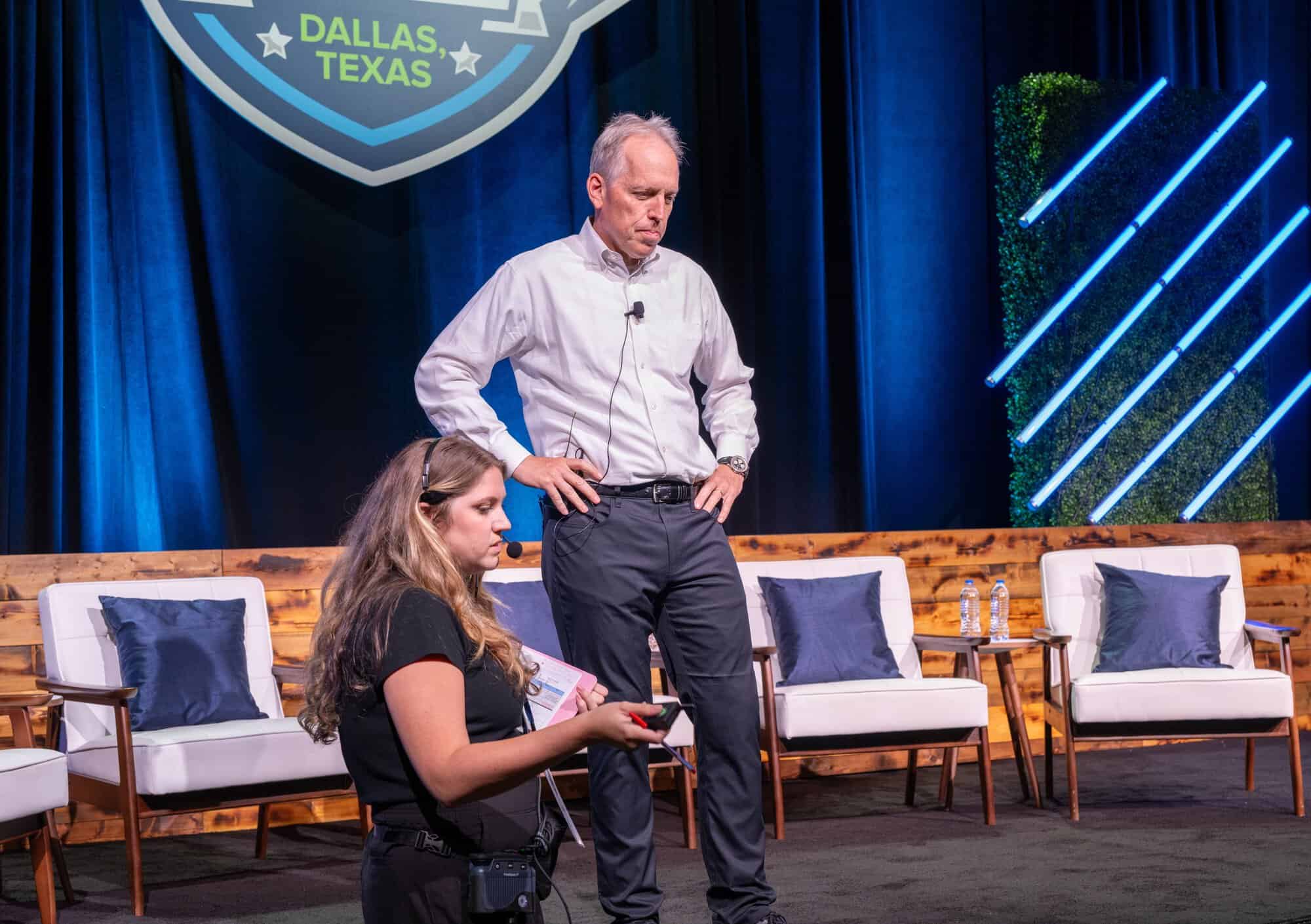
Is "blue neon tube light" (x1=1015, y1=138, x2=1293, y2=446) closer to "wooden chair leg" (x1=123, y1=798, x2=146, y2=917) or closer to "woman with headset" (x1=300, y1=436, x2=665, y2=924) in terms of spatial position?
"wooden chair leg" (x1=123, y1=798, x2=146, y2=917)

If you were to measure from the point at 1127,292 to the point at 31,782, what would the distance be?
4.73 meters

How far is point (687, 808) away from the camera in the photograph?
12.2 feet

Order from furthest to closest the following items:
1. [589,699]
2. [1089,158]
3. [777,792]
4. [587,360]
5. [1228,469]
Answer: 1. [1228,469]
2. [1089,158]
3. [777,792]
4. [587,360]
5. [589,699]

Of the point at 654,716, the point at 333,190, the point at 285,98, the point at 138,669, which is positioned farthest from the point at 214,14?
the point at 654,716

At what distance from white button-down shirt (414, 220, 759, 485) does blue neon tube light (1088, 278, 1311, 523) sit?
3682 millimetres

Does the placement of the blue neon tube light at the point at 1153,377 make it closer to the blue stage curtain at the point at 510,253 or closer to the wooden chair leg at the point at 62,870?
the blue stage curtain at the point at 510,253

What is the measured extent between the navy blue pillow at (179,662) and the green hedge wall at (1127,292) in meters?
3.37

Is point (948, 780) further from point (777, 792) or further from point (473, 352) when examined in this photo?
point (473, 352)

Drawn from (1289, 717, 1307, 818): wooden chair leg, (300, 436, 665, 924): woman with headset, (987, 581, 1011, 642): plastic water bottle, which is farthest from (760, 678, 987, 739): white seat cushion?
(300, 436, 665, 924): woman with headset

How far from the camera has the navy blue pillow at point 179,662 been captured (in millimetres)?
3488

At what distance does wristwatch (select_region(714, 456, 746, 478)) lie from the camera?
8.43ft

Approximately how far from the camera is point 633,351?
249cm

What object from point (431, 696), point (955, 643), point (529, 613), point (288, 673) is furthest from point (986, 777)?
point (431, 696)

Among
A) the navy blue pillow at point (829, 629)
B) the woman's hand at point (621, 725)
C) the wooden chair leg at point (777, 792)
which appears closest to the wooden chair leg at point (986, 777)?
the navy blue pillow at point (829, 629)
